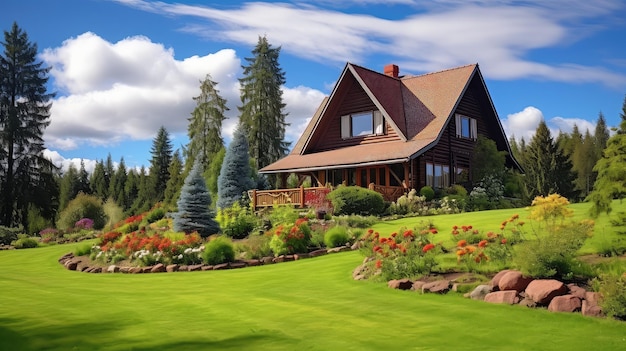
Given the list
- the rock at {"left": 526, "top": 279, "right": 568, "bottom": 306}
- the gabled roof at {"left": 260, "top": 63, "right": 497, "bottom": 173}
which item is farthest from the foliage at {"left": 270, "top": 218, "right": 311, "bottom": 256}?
the gabled roof at {"left": 260, "top": 63, "right": 497, "bottom": 173}

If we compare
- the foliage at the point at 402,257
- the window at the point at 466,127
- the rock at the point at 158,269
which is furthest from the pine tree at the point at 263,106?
the foliage at the point at 402,257

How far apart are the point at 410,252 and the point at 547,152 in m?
39.4

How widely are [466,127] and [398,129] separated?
5869mm

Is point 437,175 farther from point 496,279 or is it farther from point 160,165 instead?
point 160,165

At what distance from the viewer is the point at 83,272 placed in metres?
18.6

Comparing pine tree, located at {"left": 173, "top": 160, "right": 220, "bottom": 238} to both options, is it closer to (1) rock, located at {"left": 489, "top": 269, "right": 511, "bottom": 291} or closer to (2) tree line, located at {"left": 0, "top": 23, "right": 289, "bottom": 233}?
(2) tree line, located at {"left": 0, "top": 23, "right": 289, "bottom": 233}

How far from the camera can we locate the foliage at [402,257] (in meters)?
11.1

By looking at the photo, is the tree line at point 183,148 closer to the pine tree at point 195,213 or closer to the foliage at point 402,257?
the pine tree at point 195,213

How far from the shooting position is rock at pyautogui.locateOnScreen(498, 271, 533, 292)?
363 inches

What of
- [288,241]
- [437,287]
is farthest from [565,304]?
[288,241]

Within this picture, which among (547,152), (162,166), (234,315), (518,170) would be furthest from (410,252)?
(162,166)

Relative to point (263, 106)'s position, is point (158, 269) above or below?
below

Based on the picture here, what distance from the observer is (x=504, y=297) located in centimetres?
904

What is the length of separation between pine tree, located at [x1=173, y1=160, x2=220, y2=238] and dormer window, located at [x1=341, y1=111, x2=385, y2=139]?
12653mm
